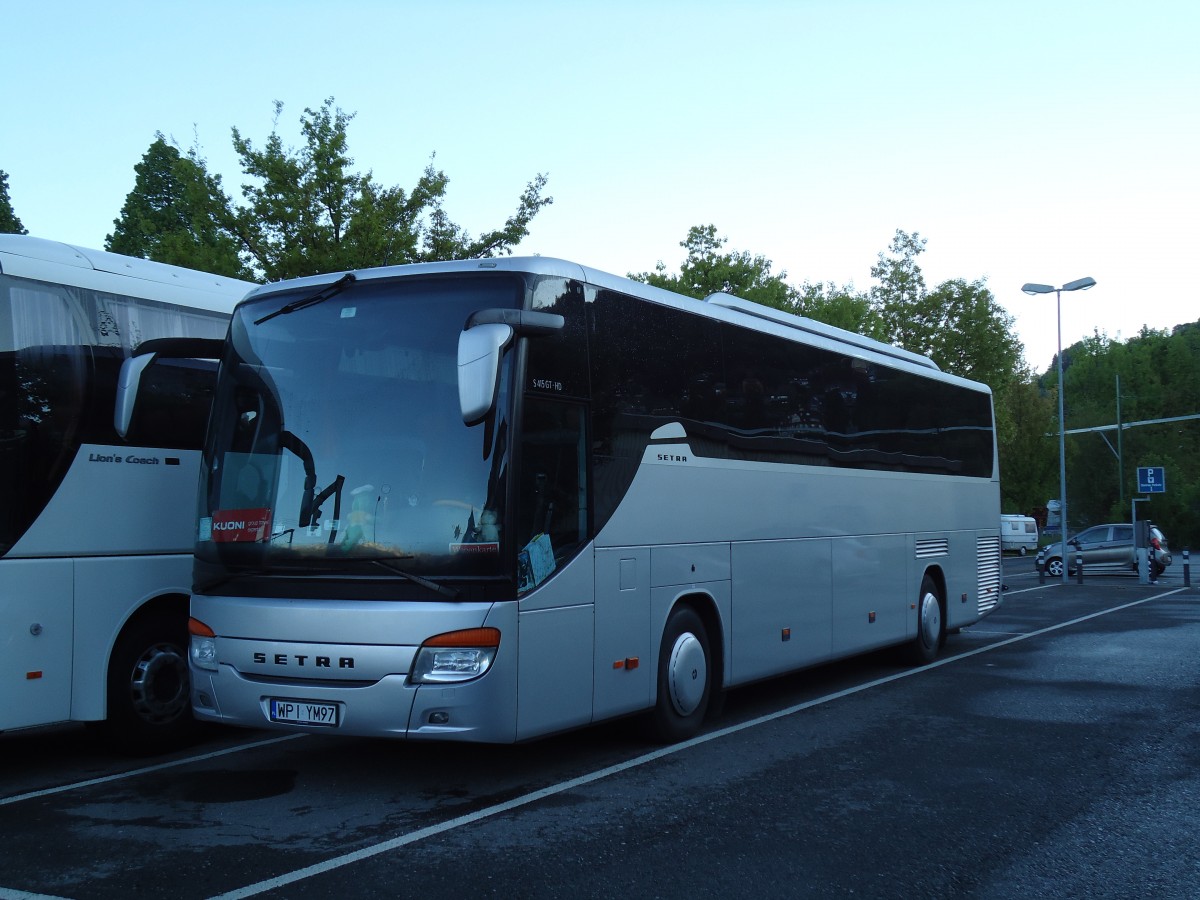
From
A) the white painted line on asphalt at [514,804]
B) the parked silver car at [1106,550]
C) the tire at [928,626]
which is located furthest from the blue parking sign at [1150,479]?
the white painted line on asphalt at [514,804]

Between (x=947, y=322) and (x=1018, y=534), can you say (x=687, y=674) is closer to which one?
(x=947, y=322)

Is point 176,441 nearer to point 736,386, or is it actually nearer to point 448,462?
point 448,462

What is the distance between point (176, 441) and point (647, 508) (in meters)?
3.45

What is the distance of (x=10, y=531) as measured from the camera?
736 cm

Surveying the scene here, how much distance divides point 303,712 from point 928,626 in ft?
28.9

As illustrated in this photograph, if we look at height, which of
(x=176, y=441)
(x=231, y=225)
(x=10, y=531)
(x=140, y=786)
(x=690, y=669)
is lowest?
(x=140, y=786)

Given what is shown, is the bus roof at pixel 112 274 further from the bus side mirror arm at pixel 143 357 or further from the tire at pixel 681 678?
the tire at pixel 681 678

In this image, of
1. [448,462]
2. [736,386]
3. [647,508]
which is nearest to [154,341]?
[448,462]

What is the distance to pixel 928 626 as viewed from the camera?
1378 centimetres

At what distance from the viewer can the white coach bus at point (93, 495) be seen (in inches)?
293

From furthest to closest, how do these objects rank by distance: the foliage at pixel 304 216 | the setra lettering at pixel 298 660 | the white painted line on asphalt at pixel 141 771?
the foliage at pixel 304 216, the white painted line on asphalt at pixel 141 771, the setra lettering at pixel 298 660

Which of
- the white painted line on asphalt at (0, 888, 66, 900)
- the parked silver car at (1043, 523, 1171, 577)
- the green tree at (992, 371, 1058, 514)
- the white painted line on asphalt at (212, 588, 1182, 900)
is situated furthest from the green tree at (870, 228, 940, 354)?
the white painted line on asphalt at (0, 888, 66, 900)

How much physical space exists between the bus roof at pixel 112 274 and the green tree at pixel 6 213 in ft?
129

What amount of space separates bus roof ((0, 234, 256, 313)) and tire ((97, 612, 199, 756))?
7.69ft
